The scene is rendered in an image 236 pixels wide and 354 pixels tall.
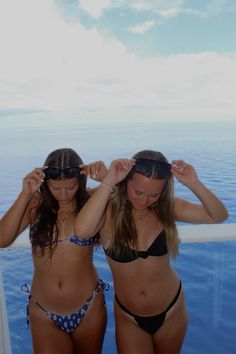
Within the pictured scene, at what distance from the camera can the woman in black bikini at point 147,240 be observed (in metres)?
1.49

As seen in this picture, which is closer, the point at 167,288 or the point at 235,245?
the point at 167,288

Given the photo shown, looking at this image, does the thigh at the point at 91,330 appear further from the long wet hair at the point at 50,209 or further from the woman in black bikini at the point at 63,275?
A: the long wet hair at the point at 50,209

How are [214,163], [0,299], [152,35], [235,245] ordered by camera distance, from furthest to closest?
[214,163], [152,35], [235,245], [0,299]

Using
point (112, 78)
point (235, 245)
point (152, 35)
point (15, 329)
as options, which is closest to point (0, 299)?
point (15, 329)

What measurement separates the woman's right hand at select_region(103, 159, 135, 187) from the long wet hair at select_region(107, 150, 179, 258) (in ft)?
0.12

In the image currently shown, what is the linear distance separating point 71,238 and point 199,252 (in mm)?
988

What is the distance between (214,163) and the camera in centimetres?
1340

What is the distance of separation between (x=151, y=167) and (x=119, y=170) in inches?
6.1

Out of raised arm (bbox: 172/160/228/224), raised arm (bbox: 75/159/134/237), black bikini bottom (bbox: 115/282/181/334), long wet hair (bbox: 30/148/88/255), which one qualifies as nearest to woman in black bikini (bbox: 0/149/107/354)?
long wet hair (bbox: 30/148/88/255)

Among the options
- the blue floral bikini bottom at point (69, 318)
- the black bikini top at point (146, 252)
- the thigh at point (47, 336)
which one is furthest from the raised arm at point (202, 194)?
the thigh at point (47, 336)

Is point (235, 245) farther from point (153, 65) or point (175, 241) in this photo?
point (153, 65)

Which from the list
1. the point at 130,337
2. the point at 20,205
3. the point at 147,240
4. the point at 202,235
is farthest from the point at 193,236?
the point at 20,205

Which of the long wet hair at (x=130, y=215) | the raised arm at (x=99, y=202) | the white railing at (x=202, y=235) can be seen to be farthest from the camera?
the white railing at (x=202, y=235)

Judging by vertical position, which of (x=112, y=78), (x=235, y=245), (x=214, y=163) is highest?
(x=112, y=78)
